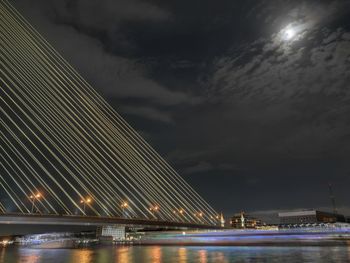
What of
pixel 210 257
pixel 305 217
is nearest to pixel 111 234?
pixel 210 257

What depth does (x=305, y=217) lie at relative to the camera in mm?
136375

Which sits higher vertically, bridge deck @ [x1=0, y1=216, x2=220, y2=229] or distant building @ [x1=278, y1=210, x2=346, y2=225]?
distant building @ [x1=278, y1=210, x2=346, y2=225]

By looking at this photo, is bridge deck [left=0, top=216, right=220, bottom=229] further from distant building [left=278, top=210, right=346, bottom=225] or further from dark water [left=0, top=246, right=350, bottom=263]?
distant building [left=278, top=210, right=346, bottom=225]

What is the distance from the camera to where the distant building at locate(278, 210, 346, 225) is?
13314 cm

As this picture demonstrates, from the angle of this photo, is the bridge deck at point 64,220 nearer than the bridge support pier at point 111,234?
Yes

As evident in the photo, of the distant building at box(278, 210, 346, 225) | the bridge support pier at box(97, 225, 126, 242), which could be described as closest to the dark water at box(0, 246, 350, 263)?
the bridge support pier at box(97, 225, 126, 242)

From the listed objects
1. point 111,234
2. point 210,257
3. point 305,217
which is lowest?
point 210,257

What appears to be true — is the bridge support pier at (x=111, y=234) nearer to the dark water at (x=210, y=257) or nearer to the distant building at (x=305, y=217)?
the dark water at (x=210, y=257)

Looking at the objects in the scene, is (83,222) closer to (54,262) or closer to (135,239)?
(54,262)

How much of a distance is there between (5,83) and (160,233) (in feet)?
201

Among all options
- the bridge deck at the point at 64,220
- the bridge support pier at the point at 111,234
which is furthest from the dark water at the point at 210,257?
the bridge support pier at the point at 111,234

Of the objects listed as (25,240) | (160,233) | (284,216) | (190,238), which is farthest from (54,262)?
(284,216)

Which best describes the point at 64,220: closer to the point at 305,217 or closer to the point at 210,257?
the point at 210,257

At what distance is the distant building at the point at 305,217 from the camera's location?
133m
